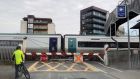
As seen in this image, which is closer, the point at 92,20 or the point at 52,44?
the point at 52,44

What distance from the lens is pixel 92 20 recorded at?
142m

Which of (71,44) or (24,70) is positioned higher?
(71,44)

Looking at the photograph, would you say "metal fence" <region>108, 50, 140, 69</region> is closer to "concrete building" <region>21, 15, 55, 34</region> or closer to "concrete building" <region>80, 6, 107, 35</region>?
"concrete building" <region>21, 15, 55, 34</region>

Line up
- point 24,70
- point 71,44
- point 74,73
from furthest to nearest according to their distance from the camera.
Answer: point 71,44, point 74,73, point 24,70

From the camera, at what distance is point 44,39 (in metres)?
42.4

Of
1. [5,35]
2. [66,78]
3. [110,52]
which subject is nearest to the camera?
[66,78]

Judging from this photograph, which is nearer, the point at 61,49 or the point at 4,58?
the point at 4,58

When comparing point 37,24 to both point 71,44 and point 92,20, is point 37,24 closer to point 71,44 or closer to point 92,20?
point 92,20

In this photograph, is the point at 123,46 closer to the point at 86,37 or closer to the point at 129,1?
the point at 86,37

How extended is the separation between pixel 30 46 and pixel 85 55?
8296 millimetres

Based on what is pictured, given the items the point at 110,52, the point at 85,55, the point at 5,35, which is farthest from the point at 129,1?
the point at 5,35

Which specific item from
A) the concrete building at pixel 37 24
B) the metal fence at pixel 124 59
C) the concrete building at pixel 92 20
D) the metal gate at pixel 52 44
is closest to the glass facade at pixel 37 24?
the concrete building at pixel 37 24

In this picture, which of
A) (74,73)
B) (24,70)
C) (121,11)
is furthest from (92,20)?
(24,70)

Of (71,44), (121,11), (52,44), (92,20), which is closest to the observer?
(121,11)
